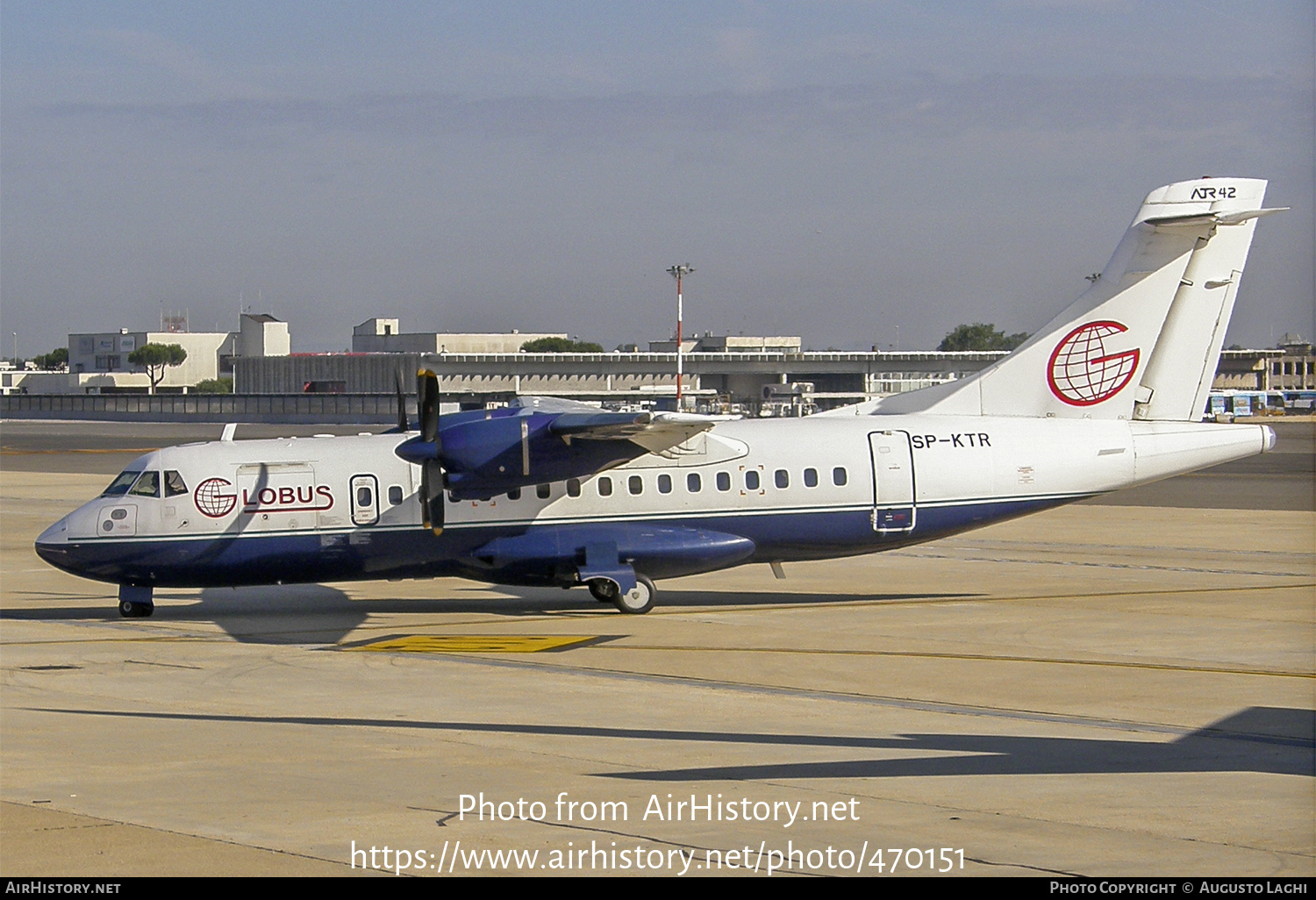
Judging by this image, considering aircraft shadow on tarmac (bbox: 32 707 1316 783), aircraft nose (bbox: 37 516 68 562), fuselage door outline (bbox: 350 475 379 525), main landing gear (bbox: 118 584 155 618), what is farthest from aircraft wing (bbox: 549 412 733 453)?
aircraft nose (bbox: 37 516 68 562)

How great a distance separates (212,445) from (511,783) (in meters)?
14.0

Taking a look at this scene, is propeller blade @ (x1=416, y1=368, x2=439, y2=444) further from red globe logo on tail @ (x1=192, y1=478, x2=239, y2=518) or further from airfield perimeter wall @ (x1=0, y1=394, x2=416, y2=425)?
airfield perimeter wall @ (x1=0, y1=394, x2=416, y2=425)

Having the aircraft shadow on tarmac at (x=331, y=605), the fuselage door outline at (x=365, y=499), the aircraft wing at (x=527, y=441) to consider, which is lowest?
the aircraft shadow on tarmac at (x=331, y=605)

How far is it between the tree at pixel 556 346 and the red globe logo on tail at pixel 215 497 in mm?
139026

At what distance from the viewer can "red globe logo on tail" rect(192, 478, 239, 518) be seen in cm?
2314

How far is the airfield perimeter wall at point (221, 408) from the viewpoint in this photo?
121m

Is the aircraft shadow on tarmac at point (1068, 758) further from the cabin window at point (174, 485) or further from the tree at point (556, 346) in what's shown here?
the tree at point (556, 346)

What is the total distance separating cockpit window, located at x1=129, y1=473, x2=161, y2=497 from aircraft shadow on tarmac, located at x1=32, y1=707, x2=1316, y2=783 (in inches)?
313

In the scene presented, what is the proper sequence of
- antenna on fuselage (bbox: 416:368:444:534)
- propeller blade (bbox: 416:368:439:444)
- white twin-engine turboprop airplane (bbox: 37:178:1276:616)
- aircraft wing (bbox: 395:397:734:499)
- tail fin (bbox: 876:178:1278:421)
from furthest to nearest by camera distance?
tail fin (bbox: 876:178:1278:421) → white twin-engine turboprop airplane (bbox: 37:178:1276:616) → aircraft wing (bbox: 395:397:734:499) → antenna on fuselage (bbox: 416:368:444:534) → propeller blade (bbox: 416:368:439:444)

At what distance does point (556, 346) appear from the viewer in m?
167

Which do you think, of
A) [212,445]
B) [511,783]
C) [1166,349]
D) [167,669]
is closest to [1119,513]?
[1166,349]

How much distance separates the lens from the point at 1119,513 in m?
43.3

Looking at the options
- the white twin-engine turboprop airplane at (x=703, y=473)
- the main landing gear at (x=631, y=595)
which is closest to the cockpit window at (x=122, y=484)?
the white twin-engine turboprop airplane at (x=703, y=473)
